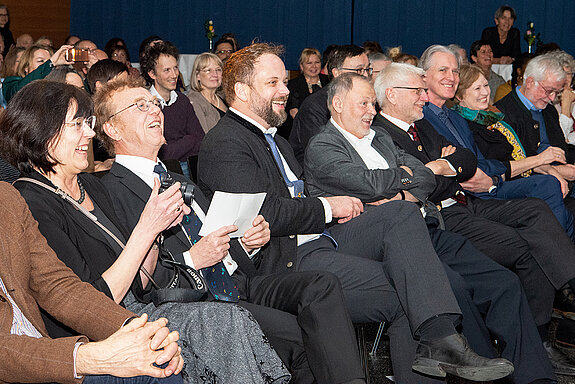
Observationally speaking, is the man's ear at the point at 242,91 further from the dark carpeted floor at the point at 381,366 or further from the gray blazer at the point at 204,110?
the gray blazer at the point at 204,110

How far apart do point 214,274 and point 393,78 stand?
165cm

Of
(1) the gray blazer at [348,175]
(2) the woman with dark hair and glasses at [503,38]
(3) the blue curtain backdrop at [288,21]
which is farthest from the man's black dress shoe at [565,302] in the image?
(3) the blue curtain backdrop at [288,21]

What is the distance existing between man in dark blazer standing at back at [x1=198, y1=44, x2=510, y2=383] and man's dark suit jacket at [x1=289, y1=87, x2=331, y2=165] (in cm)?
118

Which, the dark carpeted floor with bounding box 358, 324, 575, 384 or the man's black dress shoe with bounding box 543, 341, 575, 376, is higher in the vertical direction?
the dark carpeted floor with bounding box 358, 324, 575, 384

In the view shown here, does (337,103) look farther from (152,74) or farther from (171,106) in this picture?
(152,74)

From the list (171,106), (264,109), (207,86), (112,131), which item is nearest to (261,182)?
(264,109)

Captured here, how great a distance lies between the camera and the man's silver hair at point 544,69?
436 cm

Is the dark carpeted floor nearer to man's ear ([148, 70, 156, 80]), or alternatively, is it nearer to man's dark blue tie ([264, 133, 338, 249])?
man's dark blue tie ([264, 133, 338, 249])

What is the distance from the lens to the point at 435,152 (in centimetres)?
357

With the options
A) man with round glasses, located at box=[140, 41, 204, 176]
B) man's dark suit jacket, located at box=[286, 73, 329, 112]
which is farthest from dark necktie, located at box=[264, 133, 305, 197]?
man's dark suit jacket, located at box=[286, 73, 329, 112]

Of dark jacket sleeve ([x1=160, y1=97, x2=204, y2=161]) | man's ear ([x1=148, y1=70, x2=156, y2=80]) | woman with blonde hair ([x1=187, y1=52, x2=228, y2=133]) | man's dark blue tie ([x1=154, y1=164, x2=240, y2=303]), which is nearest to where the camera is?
man's dark blue tie ([x1=154, y1=164, x2=240, y2=303])

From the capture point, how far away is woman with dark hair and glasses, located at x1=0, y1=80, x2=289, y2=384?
1.99m

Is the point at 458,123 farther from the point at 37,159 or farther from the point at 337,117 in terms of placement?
the point at 37,159

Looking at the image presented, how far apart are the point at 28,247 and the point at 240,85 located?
1.36 metres
